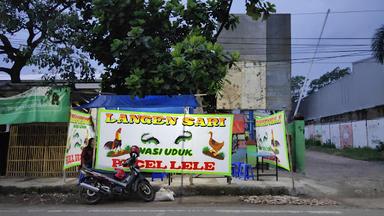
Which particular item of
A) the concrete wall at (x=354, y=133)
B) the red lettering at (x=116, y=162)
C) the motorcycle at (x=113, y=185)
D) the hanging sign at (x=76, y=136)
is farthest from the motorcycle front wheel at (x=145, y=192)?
the concrete wall at (x=354, y=133)

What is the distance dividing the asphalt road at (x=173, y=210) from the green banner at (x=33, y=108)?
4.17 metres

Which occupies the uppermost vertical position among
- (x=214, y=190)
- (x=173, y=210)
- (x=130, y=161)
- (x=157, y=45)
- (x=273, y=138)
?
(x=157, y=45)

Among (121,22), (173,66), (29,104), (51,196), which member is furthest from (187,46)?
(29,104)

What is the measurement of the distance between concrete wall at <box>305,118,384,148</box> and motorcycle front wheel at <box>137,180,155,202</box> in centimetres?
2109

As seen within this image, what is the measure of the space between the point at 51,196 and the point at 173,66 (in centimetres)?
466

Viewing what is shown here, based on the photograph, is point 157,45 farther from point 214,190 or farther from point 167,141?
point 214,190

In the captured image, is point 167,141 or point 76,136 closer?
point 167,141

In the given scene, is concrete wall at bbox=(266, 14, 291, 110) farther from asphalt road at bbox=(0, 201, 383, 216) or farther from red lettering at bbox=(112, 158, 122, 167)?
asphalt road at bbox=(0, 201, 383, 216)

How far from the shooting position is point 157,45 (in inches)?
427

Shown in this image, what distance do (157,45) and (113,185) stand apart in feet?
11.1

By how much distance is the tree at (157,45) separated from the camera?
10453 millimetres

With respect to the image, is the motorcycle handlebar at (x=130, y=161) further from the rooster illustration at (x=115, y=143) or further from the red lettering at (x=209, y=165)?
the red lettering at (x=209, y=165)

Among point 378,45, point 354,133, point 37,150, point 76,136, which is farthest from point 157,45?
point 354,133

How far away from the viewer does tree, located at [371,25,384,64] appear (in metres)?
24.5
